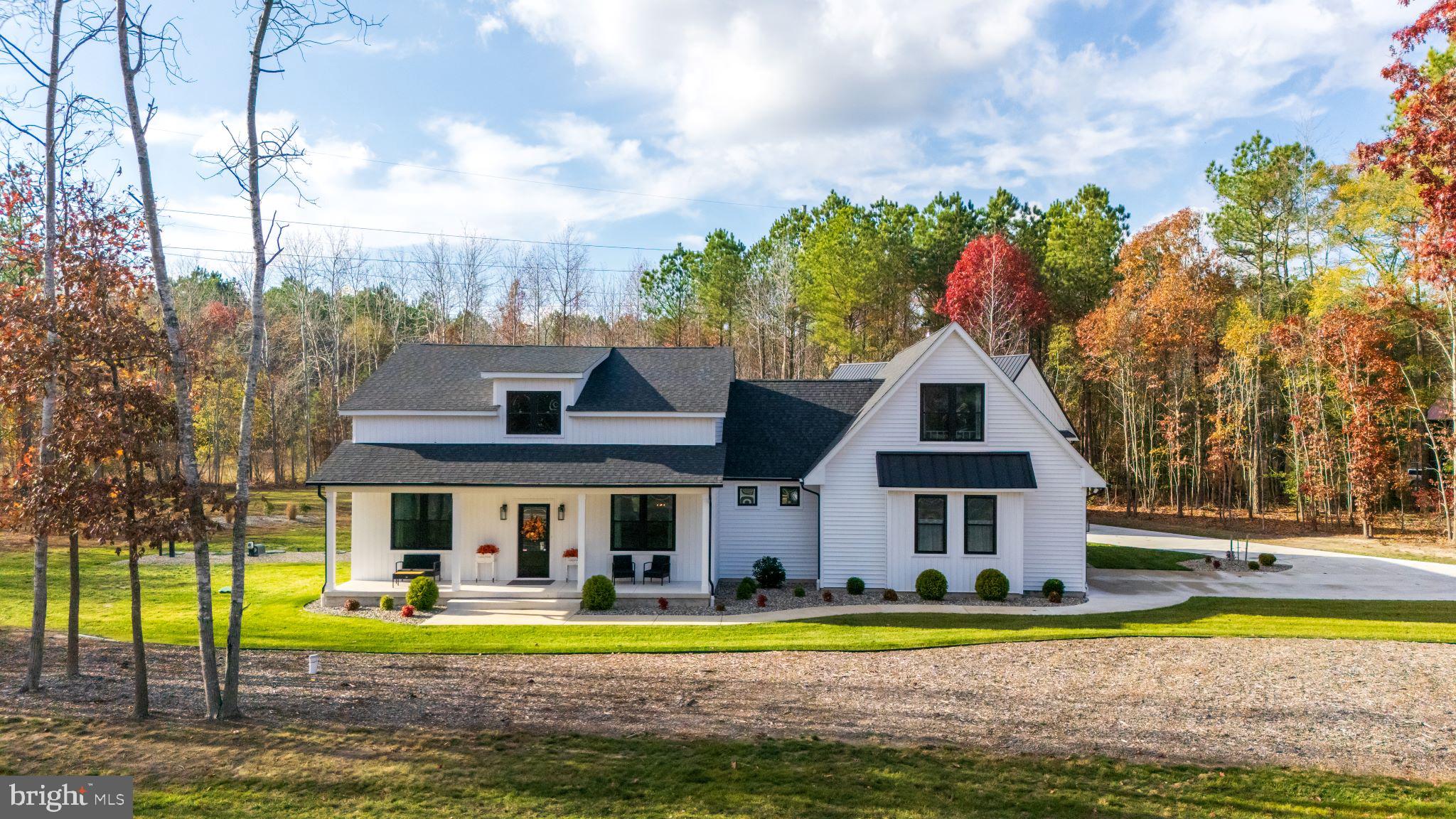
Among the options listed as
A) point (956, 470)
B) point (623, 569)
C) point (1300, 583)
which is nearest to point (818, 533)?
point (956, 470)

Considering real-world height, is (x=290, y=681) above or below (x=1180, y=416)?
below

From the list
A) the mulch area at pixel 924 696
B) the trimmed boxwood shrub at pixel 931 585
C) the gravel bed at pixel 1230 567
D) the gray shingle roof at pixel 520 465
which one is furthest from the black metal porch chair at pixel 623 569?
the gravel bed at pixel 1230 567

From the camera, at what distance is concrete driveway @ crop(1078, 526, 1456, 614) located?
18.8 metres

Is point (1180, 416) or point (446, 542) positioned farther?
point (1180, 416)

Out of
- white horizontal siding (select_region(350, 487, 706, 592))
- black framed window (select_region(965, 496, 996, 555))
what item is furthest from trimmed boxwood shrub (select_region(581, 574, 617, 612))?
black framed window (select_region(965, 496, 996, 555))

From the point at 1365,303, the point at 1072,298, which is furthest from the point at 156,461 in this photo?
the point at 1072,298

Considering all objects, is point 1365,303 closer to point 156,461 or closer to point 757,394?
point 757,394

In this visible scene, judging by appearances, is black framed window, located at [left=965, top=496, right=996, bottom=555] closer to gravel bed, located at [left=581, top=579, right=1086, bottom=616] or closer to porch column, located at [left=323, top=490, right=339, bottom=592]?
gravel bed, located at [left=581, top=579, right=1086, bottom=616]

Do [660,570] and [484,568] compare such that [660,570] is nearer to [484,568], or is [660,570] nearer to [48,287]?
[484,568]

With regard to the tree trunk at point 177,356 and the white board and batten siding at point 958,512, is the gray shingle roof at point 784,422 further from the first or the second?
the tree trunk at point 177,356

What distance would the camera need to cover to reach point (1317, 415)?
3297 centimetres

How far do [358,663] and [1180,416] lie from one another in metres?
36.7

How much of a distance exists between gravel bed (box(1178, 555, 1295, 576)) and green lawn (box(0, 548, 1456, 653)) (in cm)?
430

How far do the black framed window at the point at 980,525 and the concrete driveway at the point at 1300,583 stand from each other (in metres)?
2.39
